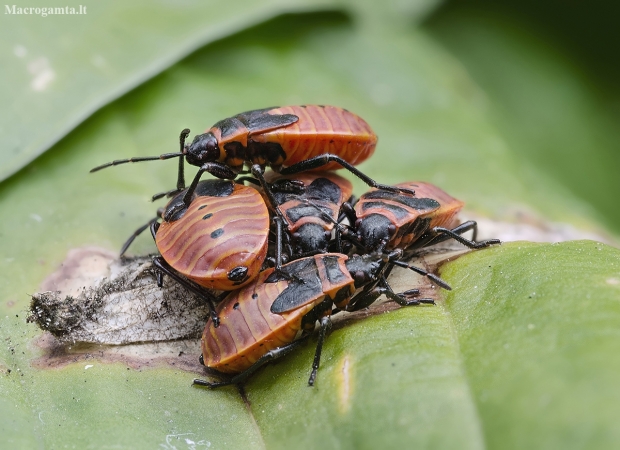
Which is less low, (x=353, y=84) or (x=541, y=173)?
(x=353, y=84)

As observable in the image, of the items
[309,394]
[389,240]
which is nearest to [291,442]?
[309,394]

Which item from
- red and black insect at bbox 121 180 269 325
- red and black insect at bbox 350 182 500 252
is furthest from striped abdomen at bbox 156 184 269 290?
Result: red and black insect at bbox 350 182 500 252

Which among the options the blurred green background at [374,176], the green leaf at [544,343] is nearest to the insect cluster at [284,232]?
the blurred green background at [374,176]

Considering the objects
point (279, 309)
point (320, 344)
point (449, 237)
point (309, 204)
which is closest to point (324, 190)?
point (309, 204)

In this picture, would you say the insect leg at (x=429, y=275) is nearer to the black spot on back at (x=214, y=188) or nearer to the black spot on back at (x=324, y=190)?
the black spot on back at (x=324, y=190)

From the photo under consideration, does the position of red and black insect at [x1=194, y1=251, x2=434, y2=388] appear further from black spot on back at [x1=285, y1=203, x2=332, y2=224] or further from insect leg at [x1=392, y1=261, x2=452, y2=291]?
black spot on back at [x1=285, y1=203, x2=332, y2=224]

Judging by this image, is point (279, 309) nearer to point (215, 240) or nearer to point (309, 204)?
point (215, 240)

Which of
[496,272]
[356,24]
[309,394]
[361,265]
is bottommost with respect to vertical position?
[309,394]

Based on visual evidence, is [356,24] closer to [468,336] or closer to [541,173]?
[541,173]
